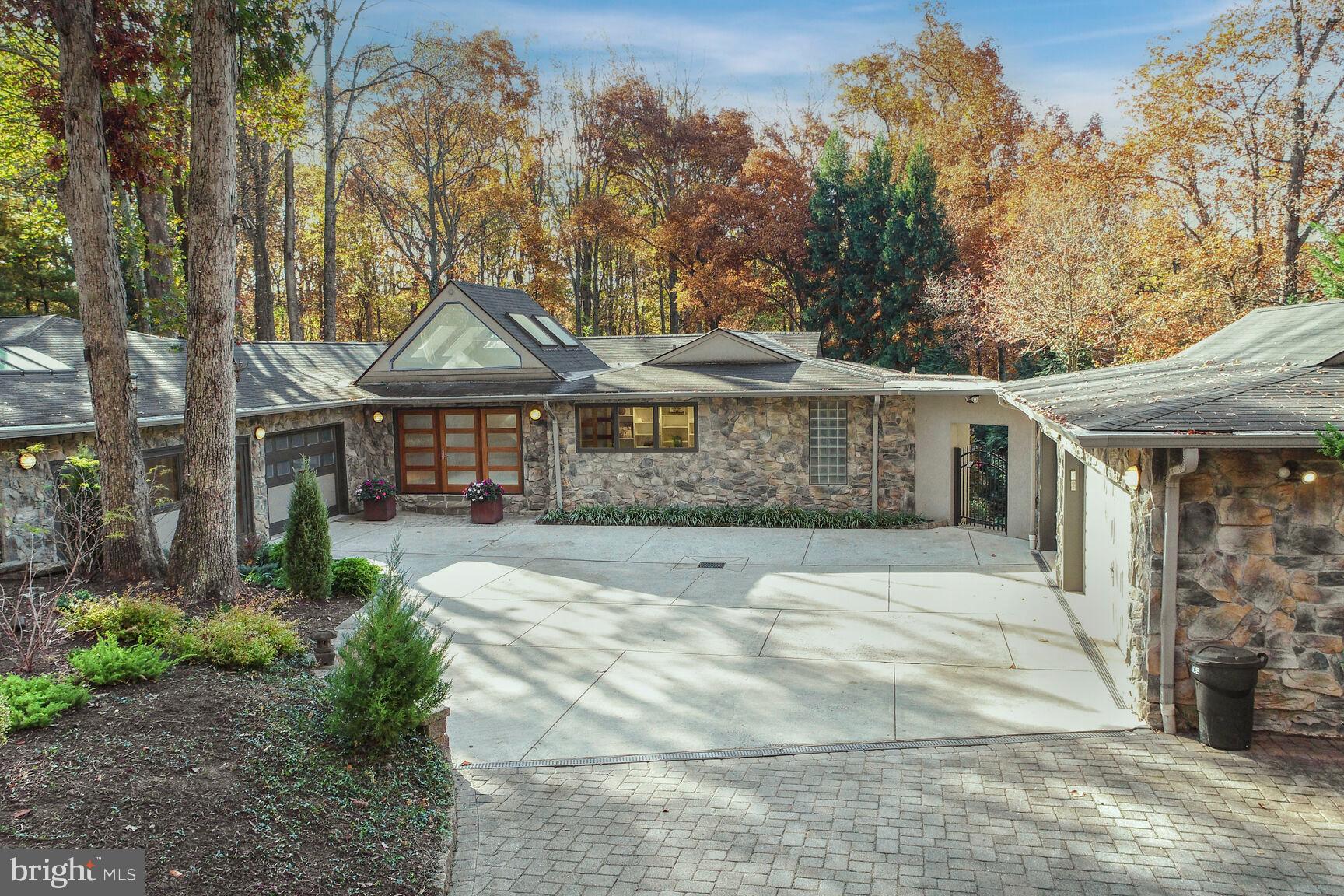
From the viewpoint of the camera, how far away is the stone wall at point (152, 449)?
28.8ft

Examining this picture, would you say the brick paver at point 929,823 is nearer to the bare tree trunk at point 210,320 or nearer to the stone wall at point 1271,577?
the stone wall at point 1271,577

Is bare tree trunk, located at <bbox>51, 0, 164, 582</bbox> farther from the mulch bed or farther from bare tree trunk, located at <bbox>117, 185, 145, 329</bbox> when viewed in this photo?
bare tree trunk, located at <bbox>117, 185, 145, 329</bbox>

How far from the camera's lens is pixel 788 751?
234 inches

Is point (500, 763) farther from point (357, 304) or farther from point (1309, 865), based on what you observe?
point (357, 304)

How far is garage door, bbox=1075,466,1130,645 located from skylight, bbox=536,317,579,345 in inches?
449

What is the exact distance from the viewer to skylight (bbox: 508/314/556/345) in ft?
54.1

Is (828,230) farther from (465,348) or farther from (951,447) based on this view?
(465,348)

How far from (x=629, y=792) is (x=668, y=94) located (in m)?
29.7

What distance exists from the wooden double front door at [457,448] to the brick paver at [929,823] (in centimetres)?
1026

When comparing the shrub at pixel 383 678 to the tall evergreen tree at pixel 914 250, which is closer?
the shrub at pixel 383 678

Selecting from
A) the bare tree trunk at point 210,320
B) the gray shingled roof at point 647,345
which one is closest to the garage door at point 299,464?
the bare tree trunk at point 210,320

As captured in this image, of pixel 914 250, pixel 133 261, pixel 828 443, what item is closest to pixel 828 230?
pixel 914 250

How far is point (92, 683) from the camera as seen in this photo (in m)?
5.36

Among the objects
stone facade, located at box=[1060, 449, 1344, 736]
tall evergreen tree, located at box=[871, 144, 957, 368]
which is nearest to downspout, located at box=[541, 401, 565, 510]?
stone facade, located at box=[1060, 449, 1344, 736]
